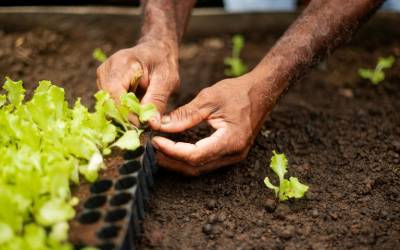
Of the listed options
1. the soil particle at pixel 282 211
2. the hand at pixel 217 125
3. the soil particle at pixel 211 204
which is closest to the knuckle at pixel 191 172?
the hand at pixel 217 125

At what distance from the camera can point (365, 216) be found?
1887 millimetres

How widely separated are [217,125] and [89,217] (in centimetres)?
69

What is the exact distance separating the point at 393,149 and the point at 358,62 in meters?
1.07

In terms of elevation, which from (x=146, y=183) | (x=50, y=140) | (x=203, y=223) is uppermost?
(x=50, y=140)

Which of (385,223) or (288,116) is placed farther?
(288,116)

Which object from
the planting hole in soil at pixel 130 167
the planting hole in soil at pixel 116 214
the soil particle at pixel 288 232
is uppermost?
the planting hole in soil at pixel 130 167

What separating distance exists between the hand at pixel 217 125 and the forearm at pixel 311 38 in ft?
0.49

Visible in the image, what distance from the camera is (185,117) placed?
188cm

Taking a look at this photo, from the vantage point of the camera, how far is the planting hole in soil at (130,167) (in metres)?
1.65

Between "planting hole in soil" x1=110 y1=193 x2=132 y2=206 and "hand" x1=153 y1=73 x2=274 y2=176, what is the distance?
1.10 ft

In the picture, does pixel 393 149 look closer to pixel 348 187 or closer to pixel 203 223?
pixel 348 187

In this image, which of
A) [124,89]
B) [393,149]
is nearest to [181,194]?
[124,89]

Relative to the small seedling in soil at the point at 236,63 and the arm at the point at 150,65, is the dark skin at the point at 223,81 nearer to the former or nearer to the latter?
the arm at the point at 150,65

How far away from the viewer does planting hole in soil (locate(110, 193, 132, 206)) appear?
1.54 m
